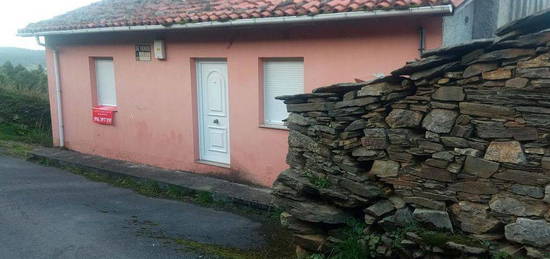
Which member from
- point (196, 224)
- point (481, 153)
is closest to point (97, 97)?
point (196, 224)

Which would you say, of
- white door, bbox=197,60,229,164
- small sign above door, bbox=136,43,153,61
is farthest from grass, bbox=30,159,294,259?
small sign above door, bbox=136,43,153,61

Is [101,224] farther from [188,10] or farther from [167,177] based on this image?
[188,10]

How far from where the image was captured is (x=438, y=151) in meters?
4.43

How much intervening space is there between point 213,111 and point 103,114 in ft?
9.88

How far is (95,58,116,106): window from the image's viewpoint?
423 inches

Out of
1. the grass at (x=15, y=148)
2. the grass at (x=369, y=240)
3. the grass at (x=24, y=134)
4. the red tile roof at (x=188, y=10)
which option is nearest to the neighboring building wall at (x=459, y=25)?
the red tile roof at (x=188, y=10)

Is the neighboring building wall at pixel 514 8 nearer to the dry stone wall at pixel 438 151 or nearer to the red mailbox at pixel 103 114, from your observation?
the dry stone wall at pixel 438 151

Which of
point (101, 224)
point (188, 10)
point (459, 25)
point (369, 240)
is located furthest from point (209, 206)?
point (459, 25)

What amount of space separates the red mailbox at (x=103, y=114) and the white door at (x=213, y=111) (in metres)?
2.43

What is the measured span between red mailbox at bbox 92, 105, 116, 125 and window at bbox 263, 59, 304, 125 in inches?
156

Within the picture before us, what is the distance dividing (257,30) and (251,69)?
62 cm

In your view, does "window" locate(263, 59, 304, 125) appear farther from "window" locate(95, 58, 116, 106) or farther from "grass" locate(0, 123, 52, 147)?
"grass" locate(0, 123, 52, 147)

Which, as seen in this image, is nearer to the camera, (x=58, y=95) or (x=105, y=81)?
(x=105, y=81)

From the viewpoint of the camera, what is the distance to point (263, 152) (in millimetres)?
8188
